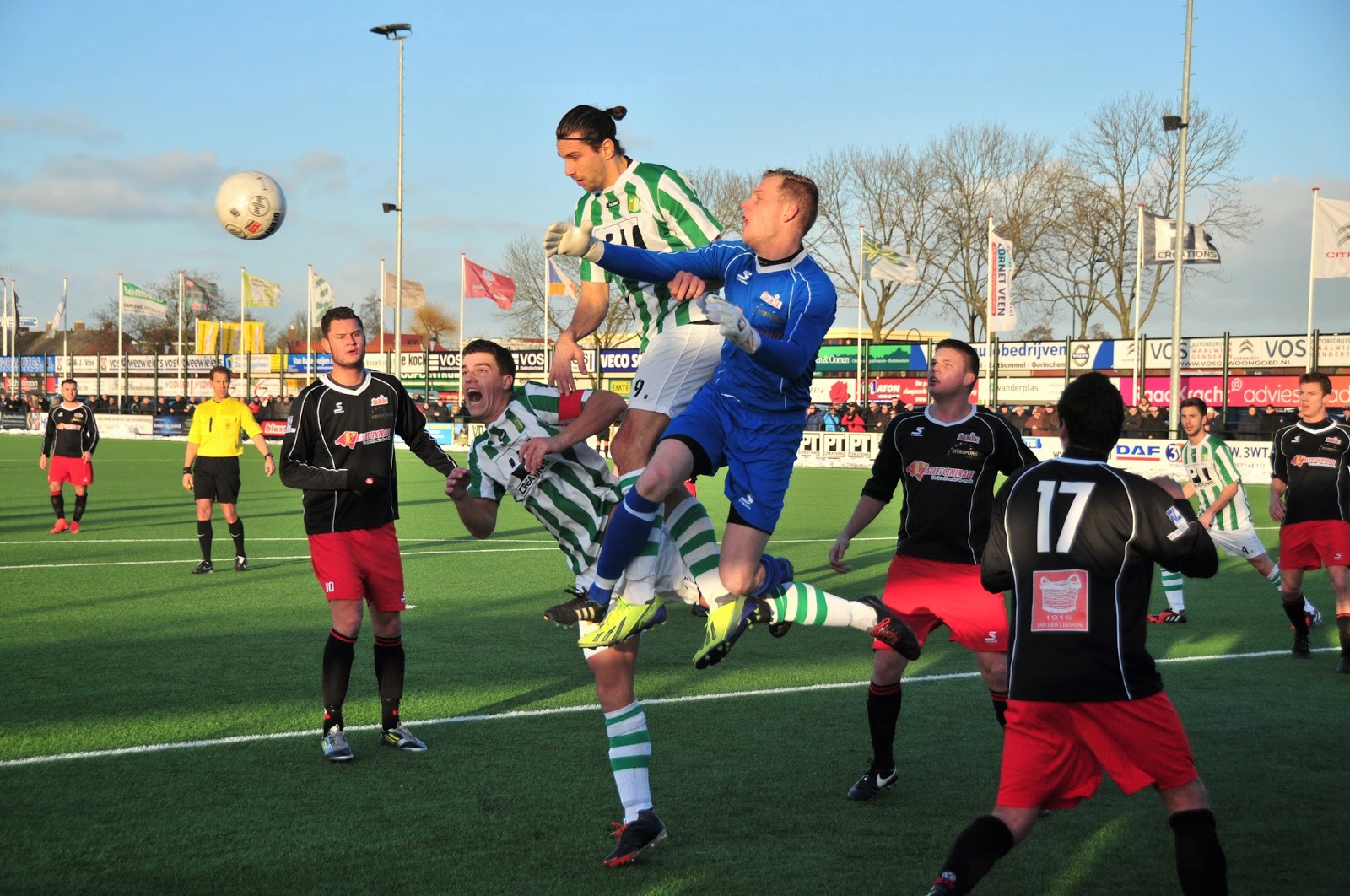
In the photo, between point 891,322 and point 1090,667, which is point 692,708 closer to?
point 1090,667

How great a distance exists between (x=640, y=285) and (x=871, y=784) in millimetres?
2659

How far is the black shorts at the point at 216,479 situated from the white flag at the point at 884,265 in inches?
1207

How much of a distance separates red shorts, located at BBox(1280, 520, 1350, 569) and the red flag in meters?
39.2

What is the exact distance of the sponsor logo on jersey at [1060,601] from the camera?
3891 millimetres

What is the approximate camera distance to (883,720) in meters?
5.76

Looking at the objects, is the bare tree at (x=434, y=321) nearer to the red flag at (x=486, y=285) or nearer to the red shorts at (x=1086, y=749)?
the red flag at (x=486, y=285)

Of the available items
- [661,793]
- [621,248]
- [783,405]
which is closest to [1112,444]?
[783,405]

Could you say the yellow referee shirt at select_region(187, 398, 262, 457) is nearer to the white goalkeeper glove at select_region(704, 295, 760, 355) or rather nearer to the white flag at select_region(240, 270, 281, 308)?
the white goalkeeper glove at select_region(704, 295, 760, 355)

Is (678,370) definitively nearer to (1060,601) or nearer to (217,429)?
(1060,601)

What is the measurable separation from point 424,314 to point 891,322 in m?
53.6

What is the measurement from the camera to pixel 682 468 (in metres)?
4.78

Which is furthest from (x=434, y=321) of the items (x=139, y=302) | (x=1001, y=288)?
(x=1001, y=288)

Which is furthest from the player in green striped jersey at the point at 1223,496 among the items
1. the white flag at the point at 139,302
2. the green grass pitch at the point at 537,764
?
the white flag at the point at 139,302

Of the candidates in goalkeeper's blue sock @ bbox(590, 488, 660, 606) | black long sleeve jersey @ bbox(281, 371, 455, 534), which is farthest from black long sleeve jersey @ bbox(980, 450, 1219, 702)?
black long sleeve jersey @ bbox(281, 371, 455, 534)
